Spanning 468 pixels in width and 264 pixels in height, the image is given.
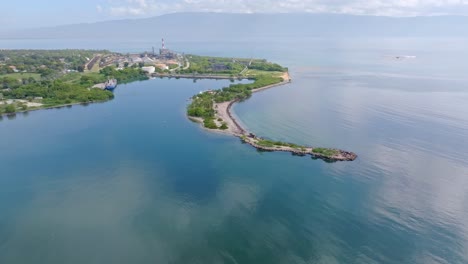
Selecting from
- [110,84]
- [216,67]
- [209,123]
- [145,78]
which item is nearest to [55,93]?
[110,84]

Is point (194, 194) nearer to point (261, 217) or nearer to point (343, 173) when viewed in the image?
point (261, 217)

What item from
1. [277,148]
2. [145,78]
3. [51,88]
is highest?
[51,88]

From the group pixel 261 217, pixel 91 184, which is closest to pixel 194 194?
pixel 261 217

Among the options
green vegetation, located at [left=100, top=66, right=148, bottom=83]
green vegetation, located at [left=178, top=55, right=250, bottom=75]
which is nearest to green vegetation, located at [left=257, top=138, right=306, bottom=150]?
green vegetation, located at [left=100, top=66, right=148, bottom=83]

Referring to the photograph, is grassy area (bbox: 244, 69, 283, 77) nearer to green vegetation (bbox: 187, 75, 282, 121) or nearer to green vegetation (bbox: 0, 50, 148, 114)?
green vegetation (bbox: 187, 75, 282, 121)

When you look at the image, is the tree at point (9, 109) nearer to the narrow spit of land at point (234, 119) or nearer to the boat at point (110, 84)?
the boat at point (110, 84)

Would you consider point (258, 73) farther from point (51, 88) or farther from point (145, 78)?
point (51, 88)

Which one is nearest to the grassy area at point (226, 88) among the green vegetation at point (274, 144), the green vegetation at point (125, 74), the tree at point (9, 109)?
the green vegetation at point (274, 144)

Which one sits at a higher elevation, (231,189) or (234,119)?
(234,119)
